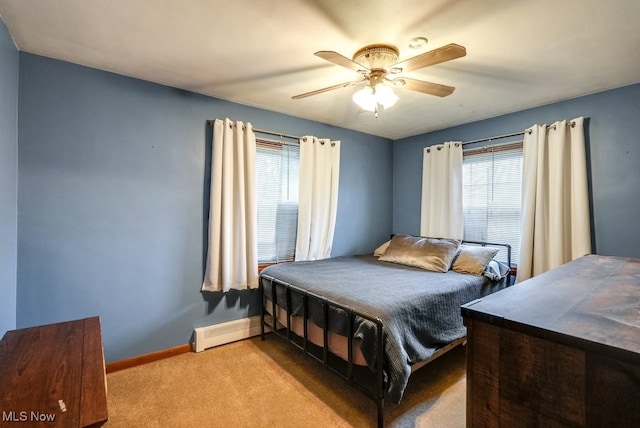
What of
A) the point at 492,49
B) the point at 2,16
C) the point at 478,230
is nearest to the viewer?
the point at 2,16

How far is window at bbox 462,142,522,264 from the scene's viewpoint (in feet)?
10.3

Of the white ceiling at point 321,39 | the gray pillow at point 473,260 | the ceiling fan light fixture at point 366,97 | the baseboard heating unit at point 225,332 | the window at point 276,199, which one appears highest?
the white ceiling at point 321,39

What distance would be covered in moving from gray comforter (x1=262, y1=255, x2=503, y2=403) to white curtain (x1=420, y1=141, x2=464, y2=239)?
92 cm

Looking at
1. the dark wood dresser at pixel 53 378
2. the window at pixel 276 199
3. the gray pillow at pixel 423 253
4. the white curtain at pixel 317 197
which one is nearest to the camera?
the dark wood dresser at pixel 53 378

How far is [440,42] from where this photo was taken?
1.82 m

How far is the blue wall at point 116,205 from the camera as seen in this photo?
6.67 feet

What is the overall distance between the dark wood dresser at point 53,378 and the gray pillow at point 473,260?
283 cm

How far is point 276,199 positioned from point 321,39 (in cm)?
173

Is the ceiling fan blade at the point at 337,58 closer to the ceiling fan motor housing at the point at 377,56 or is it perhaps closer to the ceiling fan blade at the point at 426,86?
the ceiling fan motor housing at the point at 377,56

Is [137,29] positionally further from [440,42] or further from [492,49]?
[492,49]

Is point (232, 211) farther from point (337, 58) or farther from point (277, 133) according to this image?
point (337, 58)

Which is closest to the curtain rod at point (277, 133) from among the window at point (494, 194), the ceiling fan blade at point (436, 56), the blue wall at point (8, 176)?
the ceiling fan blade at point (436, 56)

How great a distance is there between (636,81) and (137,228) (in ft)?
14.1

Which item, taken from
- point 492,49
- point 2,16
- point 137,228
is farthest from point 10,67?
point 492,49
